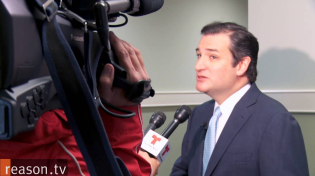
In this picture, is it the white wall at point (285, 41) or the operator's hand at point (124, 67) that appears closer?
the operator's hand at point (124, 67)

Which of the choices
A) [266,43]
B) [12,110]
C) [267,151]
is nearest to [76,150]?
[12,110]

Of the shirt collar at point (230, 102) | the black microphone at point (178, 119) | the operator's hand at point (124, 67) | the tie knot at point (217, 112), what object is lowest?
the tie knot at point (217, 112)

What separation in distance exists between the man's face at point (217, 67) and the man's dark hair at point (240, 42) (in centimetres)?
3

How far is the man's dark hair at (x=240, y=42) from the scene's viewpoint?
5.30 ft

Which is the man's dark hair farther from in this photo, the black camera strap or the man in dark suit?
the black camera strap

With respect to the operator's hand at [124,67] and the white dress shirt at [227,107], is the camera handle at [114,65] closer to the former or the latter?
the operator's hand at [124,67]

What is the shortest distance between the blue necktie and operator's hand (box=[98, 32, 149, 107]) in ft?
3.76

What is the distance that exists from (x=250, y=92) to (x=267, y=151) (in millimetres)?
345

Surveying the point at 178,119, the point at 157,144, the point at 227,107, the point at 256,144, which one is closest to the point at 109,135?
the point at 157,144

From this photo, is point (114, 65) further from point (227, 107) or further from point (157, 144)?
point (227, 107)

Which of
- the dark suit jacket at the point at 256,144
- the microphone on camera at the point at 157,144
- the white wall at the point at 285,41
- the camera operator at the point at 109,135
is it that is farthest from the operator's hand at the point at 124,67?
the white wall at the point at 285,41

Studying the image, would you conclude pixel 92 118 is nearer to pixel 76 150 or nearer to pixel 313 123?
pixel 76 150

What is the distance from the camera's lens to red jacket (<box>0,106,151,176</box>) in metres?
0.35

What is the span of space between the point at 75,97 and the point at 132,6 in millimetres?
204
